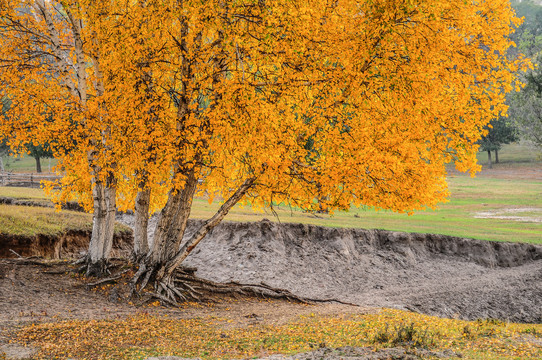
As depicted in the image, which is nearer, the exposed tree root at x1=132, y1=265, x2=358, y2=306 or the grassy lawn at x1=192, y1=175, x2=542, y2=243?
the exposed tree root at x1=132, y1=265, x2=358, y2=306

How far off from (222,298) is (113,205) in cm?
452

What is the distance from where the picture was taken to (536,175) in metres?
65.9

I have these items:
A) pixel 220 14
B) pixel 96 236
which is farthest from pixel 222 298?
pixel 220 14

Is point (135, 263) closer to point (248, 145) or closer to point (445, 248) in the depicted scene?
point (248, 145)

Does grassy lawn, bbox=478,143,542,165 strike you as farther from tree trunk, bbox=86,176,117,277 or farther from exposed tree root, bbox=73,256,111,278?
exposed tree root, bbox=73,256,111,278

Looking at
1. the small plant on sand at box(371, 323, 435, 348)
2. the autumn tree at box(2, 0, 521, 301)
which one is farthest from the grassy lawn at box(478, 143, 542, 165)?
the small plant on sand at box(371, 323, 435, 348)

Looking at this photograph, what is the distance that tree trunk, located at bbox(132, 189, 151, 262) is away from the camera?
47.8 feet

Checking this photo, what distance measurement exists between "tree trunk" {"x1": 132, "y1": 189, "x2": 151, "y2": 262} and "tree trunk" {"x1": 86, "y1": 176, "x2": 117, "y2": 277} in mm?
828

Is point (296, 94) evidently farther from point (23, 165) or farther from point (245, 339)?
point (23, 165)

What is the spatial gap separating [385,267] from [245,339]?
12823 mm

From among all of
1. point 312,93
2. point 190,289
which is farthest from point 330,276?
point 312,93

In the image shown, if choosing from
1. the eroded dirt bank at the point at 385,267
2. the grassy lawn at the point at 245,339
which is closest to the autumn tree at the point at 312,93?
the grassy lawn at the point at 245,339

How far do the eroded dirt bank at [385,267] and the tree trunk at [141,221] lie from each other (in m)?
4.56

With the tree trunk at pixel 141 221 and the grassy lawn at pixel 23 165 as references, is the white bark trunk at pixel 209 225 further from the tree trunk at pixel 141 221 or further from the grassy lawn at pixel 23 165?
the grassy lawn at pixel 23 165
